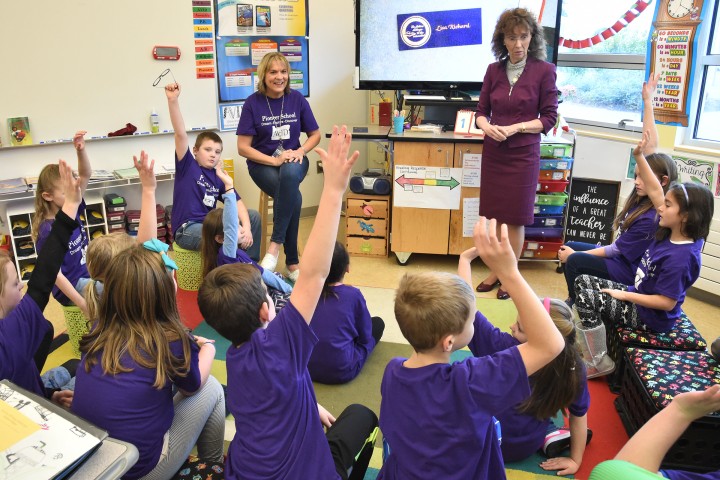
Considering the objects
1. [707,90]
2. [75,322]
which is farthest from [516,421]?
[707,90]

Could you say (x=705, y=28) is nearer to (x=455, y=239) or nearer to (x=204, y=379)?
(x=455, y=239)

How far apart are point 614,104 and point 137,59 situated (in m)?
3.51

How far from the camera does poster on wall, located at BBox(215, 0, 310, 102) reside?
4262mm

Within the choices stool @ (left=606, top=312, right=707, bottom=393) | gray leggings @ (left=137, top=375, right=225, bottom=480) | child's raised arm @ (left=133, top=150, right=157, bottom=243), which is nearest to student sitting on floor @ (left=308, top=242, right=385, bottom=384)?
gray leggings @ (left=137, top=375, right=225, bottom=480)

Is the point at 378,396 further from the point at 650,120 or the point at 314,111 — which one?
the point at 314,111

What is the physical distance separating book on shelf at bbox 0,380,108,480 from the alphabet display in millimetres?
3526

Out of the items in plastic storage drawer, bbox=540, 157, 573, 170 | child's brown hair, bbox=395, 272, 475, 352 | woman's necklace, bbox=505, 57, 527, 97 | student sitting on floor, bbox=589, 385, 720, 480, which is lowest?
student sitting on floor, bbox=589, 385, 720, 480

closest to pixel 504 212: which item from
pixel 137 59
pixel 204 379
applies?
pixel 204 379

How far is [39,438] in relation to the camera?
3.53 feet

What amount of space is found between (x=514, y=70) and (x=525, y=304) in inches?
94.3

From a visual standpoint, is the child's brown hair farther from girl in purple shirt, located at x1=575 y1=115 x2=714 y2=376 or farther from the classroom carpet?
girl in purple shirt, located at x1=575 y1=115 x2=714 y2=376

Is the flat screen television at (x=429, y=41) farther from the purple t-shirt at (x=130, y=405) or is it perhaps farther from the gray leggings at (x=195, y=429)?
the purple t-shirt at (x=130, y=405)

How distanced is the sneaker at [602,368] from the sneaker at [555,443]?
56 cm

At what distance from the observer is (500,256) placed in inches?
45.0
